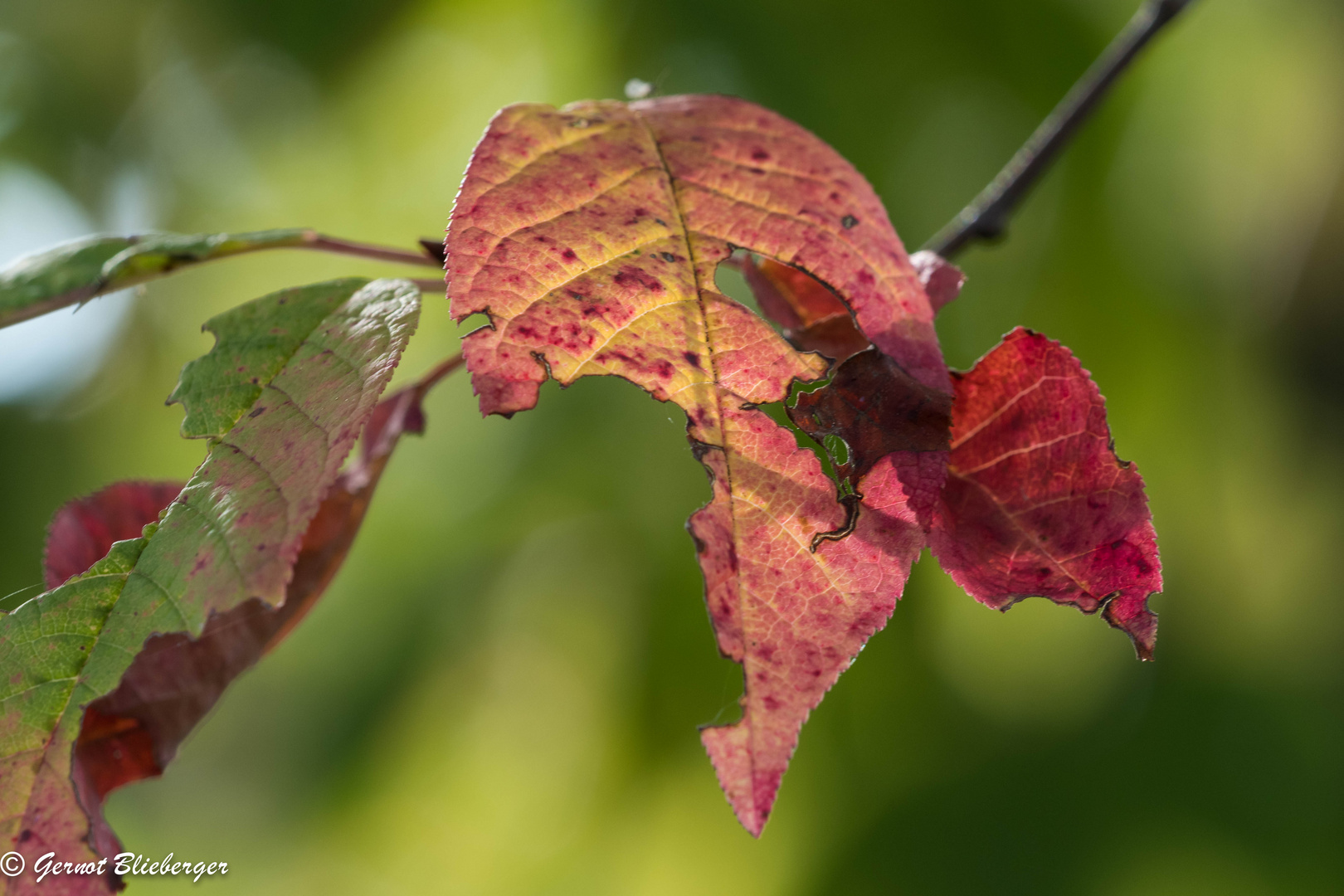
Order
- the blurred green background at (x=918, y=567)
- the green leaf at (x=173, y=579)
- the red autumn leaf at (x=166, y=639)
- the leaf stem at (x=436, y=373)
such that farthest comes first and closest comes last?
the blurred green background at (x=918, y=567)
the leaf stem at (x=436, y=373)
the red autumn leaf at (x=166, y=639)
the green leaf at (x=173, y=579)

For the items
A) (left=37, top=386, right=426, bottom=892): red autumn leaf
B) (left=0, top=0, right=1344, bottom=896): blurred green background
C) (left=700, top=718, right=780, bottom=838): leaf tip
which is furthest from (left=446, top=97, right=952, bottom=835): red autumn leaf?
(left=0, top=0, right=1344, bottom=896): blurred green background

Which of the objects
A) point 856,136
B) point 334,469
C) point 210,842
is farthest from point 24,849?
point 210,842

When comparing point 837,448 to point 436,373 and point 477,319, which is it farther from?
point 477,319

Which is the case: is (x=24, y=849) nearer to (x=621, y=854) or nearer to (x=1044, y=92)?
(x=621, y=854)

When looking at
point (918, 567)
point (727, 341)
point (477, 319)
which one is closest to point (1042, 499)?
point (727, 341)

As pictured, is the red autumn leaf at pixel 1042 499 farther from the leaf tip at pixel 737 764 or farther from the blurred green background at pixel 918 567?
the blurred green background at pixel 918 567

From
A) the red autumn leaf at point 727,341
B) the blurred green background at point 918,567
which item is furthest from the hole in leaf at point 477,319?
the blurred green background at point 918,567

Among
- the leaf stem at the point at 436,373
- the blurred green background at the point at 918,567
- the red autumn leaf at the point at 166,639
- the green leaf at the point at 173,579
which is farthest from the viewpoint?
the blurred green background at the point at 918,567
